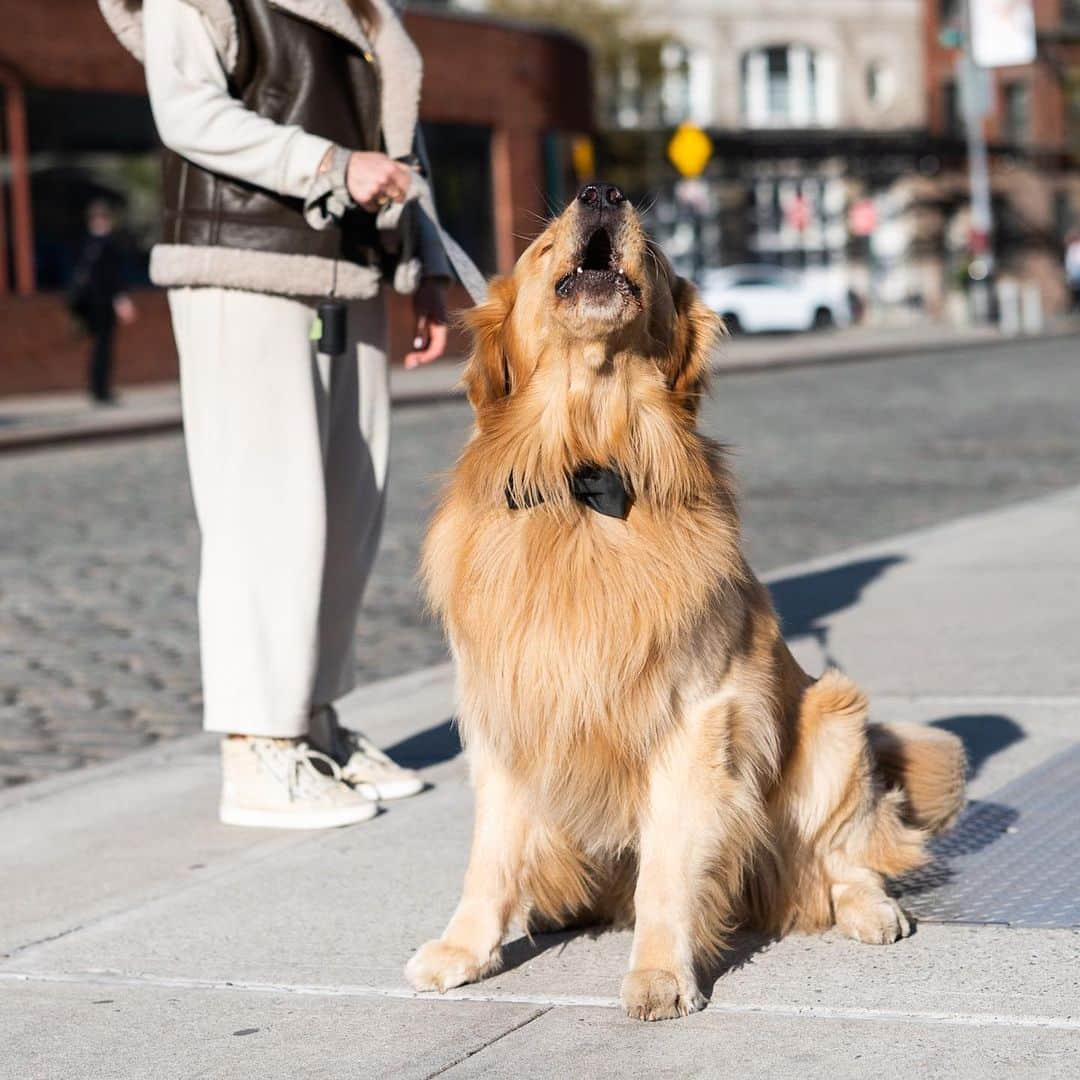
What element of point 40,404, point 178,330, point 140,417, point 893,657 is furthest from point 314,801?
point 40,404

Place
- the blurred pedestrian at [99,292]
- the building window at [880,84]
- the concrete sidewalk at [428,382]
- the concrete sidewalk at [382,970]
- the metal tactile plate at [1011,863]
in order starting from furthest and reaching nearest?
the building window at [880,84]
the blurred pedestrian at [99,292]
the concrete sidewalk at [428,382]
the metal tactile plate at [1011,863]
the concrete sidewalk at [382,970]

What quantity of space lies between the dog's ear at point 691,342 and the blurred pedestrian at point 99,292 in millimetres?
19897

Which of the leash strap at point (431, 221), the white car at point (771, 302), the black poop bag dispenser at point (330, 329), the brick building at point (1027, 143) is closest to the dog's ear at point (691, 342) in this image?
the leash strap at point (431, 221)

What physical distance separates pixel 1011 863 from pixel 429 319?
206cm

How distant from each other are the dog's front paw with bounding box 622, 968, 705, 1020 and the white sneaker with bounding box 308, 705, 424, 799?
1730 mm

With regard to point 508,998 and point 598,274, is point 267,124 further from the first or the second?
point 508,998

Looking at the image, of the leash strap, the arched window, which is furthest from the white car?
the leash strap

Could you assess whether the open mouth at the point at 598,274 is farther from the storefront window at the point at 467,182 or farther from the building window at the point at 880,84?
the building window at the point at 880,84

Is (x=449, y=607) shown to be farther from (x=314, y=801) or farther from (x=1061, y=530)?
(x=1061, y=530)

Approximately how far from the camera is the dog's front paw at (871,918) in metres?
3.71

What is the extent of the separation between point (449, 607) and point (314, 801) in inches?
51.1

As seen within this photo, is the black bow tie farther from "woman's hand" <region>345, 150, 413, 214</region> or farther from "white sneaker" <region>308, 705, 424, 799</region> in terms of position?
"white sneaker" <region>308, 705, 424, 799</region>

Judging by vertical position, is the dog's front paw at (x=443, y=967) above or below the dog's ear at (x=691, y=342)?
below

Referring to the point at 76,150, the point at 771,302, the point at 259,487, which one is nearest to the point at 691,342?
the point at 259,487
